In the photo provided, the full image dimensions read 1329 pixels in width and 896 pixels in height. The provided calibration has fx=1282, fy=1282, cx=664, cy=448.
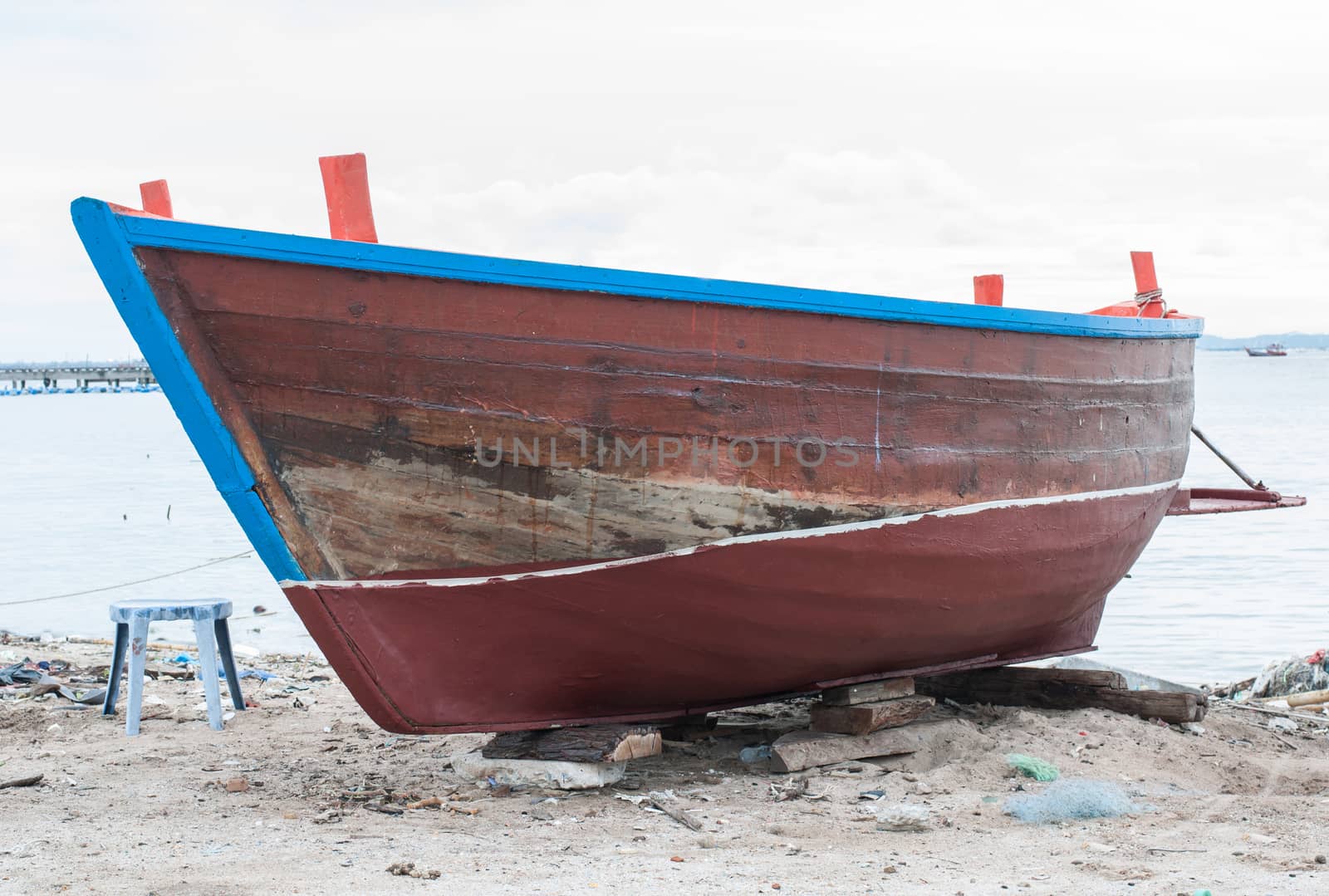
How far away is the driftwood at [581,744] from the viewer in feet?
15.8

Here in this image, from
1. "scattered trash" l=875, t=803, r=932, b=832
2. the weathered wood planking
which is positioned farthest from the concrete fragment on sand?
"scattered trash" l=875, t=803, r=932, b=832

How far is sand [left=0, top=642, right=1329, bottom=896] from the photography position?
12.2 ft

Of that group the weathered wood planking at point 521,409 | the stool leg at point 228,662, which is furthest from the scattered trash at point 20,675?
the weathered wood planking at point 521,409

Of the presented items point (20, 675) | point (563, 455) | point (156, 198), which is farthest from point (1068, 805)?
point (20, 675)

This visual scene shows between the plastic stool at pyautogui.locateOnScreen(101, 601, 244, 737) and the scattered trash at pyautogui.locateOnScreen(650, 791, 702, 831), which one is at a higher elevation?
the plastic stool at pyautogui.locateOnScreen(101, 601, 244, 737)

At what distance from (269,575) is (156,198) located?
37.1ft

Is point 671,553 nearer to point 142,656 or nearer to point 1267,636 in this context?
point 142,656

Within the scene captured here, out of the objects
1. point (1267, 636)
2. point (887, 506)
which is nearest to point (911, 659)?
point (887, 506)

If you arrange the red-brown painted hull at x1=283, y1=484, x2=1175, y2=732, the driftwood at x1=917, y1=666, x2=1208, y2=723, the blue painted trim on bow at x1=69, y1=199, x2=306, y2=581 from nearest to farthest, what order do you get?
the blue painted trim on bow at x1=69, y1=199, x2=306, y2=581 < the red-brown painted hull at x1=283, y1=484, x2=1175, y2=732 < the driftwood at x1=917, y1=666, x2=1208, y2=723

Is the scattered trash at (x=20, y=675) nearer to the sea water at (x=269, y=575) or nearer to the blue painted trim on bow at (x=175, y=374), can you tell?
the sea water at (x=269, y=575)

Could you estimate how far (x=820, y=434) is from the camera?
470 cm

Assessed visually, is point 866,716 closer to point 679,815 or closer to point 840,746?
point 840,746

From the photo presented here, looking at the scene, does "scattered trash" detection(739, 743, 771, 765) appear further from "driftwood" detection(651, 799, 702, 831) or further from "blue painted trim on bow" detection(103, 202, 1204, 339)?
"blue painted trim on bow" detection(103, 202, 1204, 339)

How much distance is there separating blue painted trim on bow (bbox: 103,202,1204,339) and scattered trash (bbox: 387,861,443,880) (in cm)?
184
